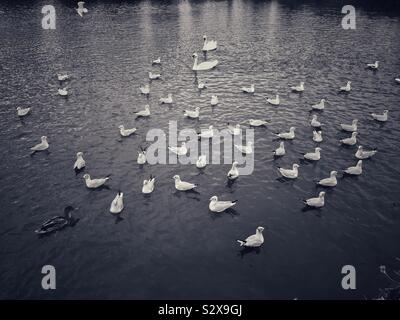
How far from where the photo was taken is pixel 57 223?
24422 mm

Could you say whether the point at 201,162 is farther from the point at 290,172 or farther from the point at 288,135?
the point at 288,135

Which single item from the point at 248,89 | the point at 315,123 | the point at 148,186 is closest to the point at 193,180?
the point at 148,186

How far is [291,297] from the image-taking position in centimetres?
1962

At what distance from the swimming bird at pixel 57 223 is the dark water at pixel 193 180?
48cm

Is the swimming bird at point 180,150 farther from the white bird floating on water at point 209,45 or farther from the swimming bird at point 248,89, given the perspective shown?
the white bird floating on water at point 209,45

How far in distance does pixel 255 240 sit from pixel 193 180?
8.48m

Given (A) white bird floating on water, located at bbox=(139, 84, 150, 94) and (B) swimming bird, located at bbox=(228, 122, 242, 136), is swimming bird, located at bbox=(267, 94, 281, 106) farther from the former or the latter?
(A) white bird floating on water, located at bbox=(139, 84, 150, 94)

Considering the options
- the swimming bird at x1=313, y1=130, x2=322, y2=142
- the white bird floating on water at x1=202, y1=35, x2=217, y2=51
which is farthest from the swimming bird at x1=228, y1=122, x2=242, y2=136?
the white bird floating on water at x1=202, y1=35, x2=217, y2=51

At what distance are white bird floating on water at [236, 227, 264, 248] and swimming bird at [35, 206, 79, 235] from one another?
1147 cm

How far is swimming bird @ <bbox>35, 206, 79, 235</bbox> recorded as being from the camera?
23.9 metres

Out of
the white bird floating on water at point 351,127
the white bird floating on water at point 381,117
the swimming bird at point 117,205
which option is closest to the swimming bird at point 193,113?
the white bird floating on water at point 351,127

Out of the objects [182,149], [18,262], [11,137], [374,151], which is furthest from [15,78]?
[374,151]

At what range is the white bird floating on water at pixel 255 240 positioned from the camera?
22359 millimetres
